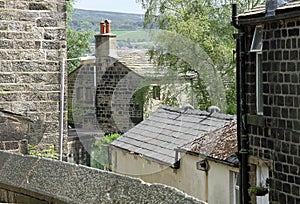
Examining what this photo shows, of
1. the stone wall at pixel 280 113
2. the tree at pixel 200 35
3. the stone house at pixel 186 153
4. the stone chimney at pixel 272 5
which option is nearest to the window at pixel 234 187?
the stone house at pixel 186 153

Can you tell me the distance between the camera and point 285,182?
11727 mm

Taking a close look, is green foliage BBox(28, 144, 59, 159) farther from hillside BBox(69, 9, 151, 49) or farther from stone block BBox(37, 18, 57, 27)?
hillside BBox(69, 9, 151, 49)

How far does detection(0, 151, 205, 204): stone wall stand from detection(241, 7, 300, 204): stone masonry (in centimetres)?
724

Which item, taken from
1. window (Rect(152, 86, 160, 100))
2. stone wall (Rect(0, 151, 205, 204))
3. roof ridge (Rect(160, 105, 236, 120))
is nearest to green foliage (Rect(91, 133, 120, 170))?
window (Rect(152, 86, 160, 100))

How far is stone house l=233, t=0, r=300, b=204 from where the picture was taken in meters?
11.4

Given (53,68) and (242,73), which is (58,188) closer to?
(53,68)

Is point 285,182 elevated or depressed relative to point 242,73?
depressed

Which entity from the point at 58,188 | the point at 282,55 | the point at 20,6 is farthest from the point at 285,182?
the point at 58,188

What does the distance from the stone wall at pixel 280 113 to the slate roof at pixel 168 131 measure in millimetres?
3854

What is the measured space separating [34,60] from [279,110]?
4242mm

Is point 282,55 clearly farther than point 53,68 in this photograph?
Yes

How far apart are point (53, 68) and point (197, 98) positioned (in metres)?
20.5

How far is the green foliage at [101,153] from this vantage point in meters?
25.0

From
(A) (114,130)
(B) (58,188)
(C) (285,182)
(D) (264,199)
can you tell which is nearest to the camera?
(B) (58,188)
